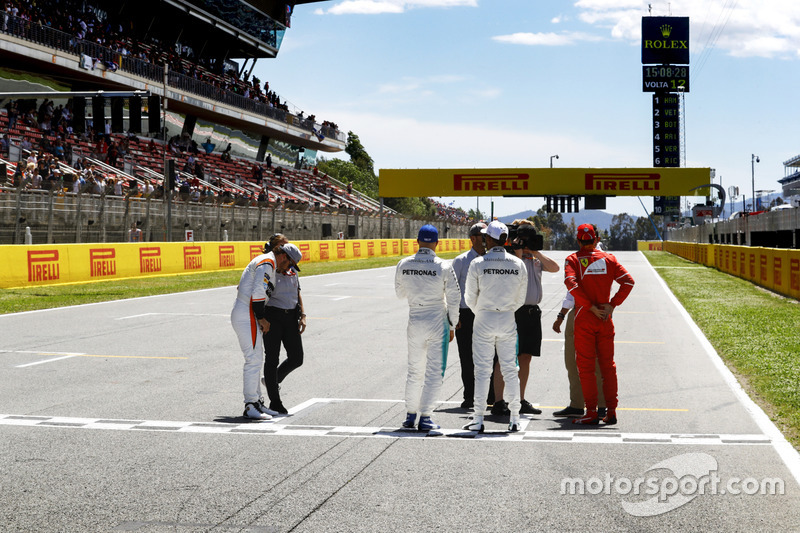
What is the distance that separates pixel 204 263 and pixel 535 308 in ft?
81.8

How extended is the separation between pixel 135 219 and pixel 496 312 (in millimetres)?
25118

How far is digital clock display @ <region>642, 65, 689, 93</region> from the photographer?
83.6m

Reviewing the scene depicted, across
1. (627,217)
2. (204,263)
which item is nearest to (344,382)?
(204,263)

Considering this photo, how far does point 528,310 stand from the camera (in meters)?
8.15

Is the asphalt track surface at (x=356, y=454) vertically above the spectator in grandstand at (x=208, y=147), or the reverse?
the spectator in grandstand at (x=208, y=147)

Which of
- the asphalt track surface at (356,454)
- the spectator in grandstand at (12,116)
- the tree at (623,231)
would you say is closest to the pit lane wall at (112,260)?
the asphalt track surface at (356,454)

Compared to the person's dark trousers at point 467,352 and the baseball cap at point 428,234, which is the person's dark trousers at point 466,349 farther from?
the baseball cap at point 428,234

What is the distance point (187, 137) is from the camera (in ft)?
180

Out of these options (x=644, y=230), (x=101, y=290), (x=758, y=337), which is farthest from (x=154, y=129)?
(x=644, y=230)

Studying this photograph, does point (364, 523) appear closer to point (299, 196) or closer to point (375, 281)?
point (375, 281)

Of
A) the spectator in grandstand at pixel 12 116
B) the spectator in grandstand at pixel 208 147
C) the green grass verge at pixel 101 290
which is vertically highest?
the spectator in grandstand at pixel 208 147

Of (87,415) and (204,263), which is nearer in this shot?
(87,415)

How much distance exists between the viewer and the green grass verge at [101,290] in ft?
61.1

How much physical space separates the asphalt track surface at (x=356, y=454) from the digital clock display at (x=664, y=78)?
3039 inches
